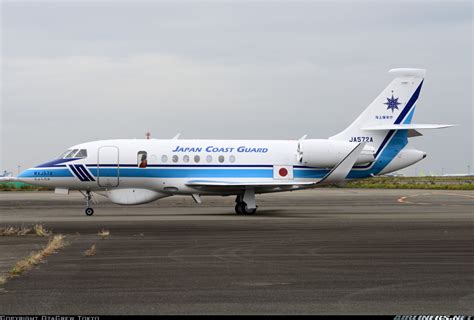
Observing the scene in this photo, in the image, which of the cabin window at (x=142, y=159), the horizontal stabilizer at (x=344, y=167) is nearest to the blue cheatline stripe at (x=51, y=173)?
the cabin window at (x=142, y=159)

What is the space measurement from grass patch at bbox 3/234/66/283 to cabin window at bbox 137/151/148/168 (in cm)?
1258

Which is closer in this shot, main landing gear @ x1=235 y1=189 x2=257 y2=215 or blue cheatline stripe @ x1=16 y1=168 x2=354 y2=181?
blue cheatline stripe @ x1=16 y1=168 x2=354 y2=181

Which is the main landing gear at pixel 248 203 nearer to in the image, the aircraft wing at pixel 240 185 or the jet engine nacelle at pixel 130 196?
the aircraft wing at pixel 240 185

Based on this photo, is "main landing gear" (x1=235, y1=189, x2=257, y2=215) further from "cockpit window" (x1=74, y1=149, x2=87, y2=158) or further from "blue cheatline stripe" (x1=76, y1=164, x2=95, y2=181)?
"cockpit window" (x1=74, y1=149, x2=87, y2=158)

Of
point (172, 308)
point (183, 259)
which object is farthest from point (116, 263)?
point (172, 308)

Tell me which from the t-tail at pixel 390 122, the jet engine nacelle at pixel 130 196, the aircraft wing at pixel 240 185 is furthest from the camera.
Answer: the t-tail at pixel 390 122

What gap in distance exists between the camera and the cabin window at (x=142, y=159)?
3341 cm

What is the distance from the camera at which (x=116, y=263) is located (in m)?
15.6

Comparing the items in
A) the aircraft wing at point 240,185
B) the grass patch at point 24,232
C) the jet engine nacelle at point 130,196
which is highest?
the aircraft wing at point 240,185

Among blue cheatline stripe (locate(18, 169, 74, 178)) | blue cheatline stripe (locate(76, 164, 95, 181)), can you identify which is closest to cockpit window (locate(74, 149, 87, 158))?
blue cheatline stripe (locate(76, 164, 95, 181))

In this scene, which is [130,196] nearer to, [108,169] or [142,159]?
[108,169]

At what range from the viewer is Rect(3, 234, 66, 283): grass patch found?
14070 mm

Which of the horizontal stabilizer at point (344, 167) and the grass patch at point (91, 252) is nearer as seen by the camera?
the grass patch at point (91, 252)

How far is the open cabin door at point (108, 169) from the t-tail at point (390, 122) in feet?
34.1
